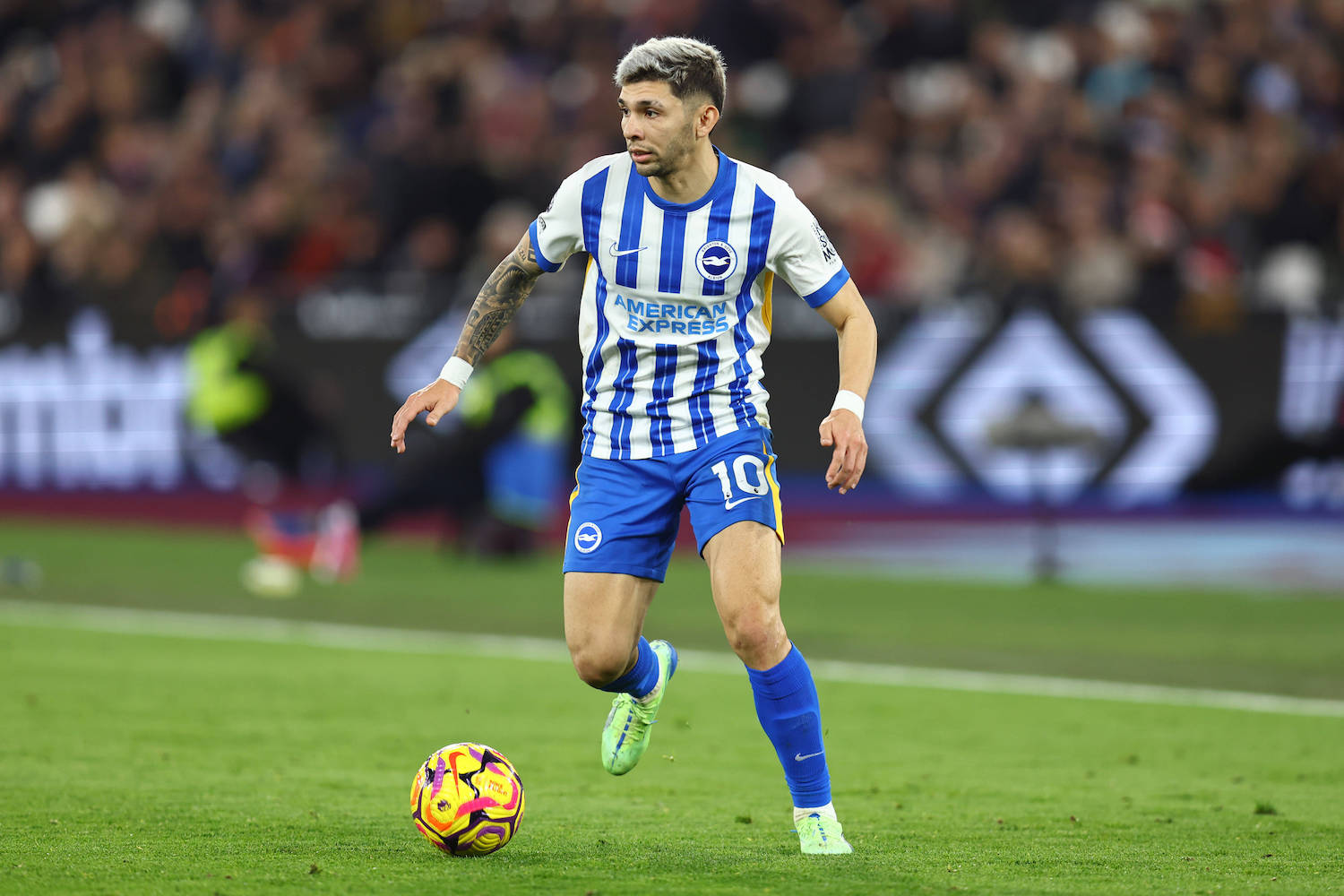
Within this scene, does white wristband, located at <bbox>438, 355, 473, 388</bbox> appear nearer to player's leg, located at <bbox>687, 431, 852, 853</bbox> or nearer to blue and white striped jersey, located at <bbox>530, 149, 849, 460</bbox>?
blue and white striped jersey, located at <bbox>530, 149, 849, 460</bbox>

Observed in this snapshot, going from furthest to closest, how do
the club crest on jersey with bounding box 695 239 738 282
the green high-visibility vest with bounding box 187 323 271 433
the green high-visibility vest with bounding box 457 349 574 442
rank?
the green high-visibility vest with bounding box 187 323 271 433 < the green high-visibility vest with bounding box 457 349 574 442 < the club crest on jersey with bounding box 695 239 738 282

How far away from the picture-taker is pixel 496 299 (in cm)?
584

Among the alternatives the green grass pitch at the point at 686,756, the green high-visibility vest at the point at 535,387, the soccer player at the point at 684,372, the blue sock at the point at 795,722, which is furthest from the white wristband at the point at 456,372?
the green high-visibility vest at the point at 535,387

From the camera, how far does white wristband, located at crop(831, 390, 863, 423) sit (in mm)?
5238

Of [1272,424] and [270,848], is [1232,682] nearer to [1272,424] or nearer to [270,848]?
[1272,424]

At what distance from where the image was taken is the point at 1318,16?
15086mm

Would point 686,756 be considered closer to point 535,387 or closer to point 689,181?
point 689,181

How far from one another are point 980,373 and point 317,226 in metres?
6.16

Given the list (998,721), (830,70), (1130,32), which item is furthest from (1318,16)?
(998,721)

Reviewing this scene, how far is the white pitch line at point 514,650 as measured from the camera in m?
8.90

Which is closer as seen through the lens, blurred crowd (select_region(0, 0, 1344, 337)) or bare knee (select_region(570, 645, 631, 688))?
bare knee (select_region(570, 645, 631, 688))

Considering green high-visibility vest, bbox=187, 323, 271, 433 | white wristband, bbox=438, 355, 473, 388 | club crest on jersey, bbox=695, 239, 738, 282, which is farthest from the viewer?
green high-visibility vest, bbox=187, 323, 271, 433

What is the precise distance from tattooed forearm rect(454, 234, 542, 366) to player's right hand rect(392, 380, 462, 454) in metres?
0.19

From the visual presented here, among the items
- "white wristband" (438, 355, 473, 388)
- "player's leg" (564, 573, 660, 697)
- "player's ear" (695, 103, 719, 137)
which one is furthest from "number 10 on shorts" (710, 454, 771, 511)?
"player's ear" (695, 103, 719, 137)
